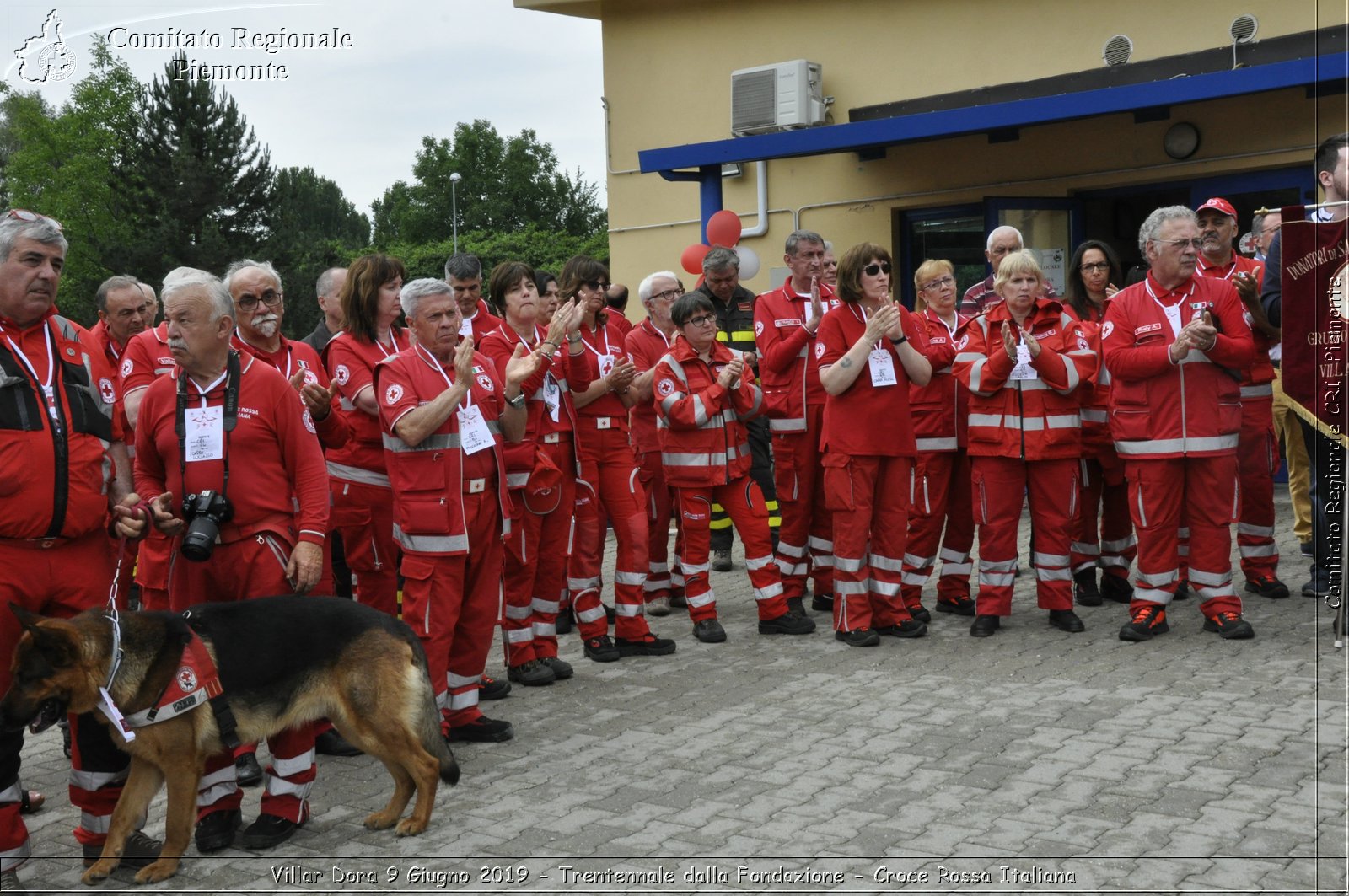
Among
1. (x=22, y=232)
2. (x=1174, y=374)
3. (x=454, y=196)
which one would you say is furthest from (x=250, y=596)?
(x=454, y=196)

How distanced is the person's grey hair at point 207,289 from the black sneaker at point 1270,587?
679 centimetres

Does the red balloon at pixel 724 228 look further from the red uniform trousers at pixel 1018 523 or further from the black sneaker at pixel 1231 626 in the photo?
the black sneaker at pixel 1231 626

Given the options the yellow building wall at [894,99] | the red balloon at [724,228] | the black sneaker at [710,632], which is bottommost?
the black sneaker at [710,632]

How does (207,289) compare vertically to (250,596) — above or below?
above

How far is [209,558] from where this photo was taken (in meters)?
4.98

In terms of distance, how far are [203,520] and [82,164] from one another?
36.4m

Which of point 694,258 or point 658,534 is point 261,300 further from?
point 694,258

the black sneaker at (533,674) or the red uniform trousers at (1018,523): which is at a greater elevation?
the red uniform trousers at (1018,523)

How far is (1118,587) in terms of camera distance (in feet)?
28.3

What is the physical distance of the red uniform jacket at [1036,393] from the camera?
7547 mm

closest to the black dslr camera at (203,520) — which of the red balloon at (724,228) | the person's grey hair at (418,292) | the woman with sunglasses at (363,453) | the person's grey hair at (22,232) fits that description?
the person's grey hair at (22,232)

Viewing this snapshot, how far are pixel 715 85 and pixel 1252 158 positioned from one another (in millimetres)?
7586

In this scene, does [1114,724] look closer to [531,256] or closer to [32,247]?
[32,247]

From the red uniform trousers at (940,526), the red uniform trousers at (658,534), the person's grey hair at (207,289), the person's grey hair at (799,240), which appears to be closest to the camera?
the person's grey hair at (207,289)
